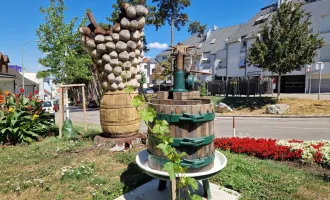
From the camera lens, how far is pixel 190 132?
2758 millimetres

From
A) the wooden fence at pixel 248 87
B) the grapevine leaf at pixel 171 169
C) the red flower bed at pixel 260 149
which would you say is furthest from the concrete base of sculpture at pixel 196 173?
the wooden fence at pixel 248 87

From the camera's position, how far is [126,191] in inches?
154

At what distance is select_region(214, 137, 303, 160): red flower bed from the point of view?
5.89 metres

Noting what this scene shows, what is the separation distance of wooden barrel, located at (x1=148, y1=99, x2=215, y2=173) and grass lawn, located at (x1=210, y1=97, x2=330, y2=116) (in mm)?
14881

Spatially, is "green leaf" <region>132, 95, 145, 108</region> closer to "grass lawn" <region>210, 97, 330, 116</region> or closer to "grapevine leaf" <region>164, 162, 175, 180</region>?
"grapevine leaf" <region>164, 162, 175, 180</region>

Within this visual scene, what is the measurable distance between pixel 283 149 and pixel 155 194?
4.20 metres

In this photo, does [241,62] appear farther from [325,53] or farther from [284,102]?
[284,102]

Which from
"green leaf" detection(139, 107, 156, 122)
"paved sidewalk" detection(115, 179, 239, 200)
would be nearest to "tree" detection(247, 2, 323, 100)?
"paved sidewalk" detection(115, 179, 239, 200)

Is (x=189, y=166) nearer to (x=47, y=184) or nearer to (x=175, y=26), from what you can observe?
(x=47, y=184)

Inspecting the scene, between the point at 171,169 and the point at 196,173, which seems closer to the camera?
the point at 171,169

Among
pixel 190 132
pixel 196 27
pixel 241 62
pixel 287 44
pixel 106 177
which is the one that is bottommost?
pixel 106 177

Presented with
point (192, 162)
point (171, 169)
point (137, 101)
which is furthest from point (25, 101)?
point (171, 169)

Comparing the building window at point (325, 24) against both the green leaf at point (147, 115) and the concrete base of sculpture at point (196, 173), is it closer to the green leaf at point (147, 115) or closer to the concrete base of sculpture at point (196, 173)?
the concrete base of sculpture at point (196, 173)

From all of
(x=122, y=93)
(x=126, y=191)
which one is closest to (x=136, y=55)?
(x=122, y=93)
